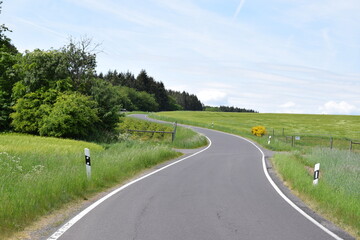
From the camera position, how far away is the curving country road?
6.23m

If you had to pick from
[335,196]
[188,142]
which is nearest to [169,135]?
[188,142]

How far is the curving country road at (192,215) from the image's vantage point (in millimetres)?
6227

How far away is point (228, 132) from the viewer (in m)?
53.6

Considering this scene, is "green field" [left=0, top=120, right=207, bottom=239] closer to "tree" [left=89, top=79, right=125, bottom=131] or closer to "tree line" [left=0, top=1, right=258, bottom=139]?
"tree line" [left=0, top=1, right=258, bottom=139]

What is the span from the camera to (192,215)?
24.9 feet

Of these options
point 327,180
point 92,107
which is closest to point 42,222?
point 327,180

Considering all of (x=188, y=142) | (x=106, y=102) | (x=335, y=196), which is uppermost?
(x=106, y=102)

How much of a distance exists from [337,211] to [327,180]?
4444mm

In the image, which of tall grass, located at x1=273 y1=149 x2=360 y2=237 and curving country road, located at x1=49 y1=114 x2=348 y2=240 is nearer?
curving country road, located at x1=49 y1=114 x2=348 y2=240

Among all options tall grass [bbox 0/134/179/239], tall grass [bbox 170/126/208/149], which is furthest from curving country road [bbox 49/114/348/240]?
tall grass [bbox 170/126/208/149]

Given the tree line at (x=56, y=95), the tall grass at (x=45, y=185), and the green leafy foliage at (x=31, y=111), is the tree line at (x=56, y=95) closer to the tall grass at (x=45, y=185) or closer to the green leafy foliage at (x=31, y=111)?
the green leafy foliage at (x=31, y=111)

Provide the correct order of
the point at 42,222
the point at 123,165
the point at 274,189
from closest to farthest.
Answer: the point at 42,222 < the point at 274,189 < the point at 123,165

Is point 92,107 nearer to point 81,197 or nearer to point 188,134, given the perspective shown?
point 188,134

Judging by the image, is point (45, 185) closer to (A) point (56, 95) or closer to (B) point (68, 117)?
(B) point (68, 117)
